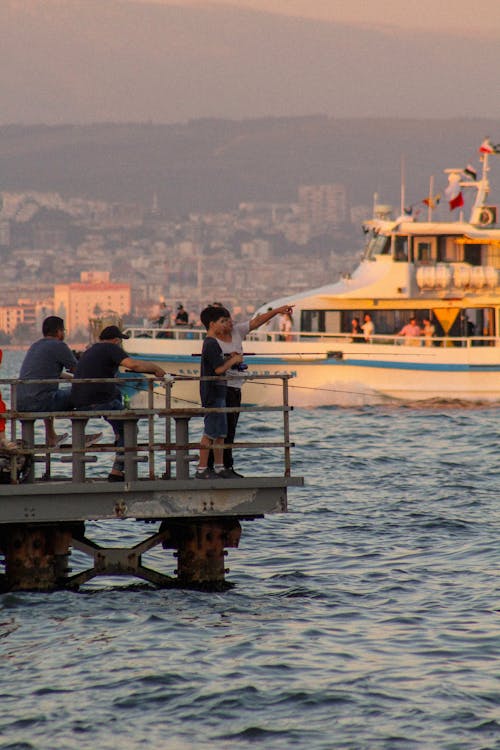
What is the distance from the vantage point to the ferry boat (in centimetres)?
4428

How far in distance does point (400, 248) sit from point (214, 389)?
31.0 metres

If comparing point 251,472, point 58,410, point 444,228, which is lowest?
point 251,472

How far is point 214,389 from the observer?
15930 mm

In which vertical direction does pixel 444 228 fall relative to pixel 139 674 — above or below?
above

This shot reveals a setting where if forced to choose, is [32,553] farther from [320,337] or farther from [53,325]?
[320,337]

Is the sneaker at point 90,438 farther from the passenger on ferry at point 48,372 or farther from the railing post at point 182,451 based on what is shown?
the railing post at point 182,451

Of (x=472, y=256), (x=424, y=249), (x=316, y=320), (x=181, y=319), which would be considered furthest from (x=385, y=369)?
(x=181, y=319)

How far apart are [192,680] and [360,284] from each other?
33.2 metres

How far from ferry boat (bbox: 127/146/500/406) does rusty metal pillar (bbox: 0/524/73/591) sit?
27.7 metres

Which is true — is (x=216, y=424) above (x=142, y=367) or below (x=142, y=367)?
below

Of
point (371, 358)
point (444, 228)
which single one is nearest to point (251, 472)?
point (371, 358)

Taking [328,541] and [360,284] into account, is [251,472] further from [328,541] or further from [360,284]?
[360,284]

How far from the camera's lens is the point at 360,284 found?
45.9 m

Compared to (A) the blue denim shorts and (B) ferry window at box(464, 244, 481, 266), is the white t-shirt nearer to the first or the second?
(A) the blue denim shorts
